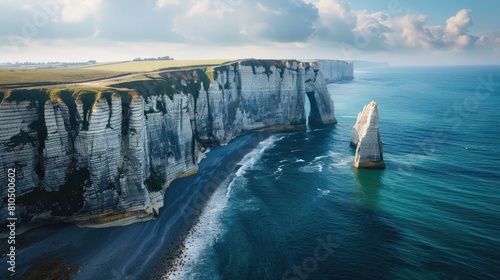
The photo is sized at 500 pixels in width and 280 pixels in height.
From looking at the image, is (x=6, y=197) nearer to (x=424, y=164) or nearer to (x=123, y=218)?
(x=123, y=218)

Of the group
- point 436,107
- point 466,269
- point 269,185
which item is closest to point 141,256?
point 269,185

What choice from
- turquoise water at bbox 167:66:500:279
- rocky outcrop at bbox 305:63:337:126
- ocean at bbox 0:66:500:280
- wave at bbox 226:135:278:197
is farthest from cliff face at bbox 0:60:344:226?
rocky outcrop at bbox 305:63:337:126

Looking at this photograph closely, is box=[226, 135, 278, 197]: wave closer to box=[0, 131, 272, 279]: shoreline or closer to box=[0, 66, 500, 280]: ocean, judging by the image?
box=[0, 66, 500, 280]: ocean

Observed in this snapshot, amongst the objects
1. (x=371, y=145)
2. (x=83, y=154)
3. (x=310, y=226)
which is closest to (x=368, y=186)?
(x=371, y=145)

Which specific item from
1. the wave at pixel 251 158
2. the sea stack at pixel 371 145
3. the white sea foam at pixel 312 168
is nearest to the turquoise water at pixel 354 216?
the wave at pixel 251 158

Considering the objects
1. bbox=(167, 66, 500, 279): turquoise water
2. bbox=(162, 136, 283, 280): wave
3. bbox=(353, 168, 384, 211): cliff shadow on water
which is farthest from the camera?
bbox=(353, 168, 384, 211): cliff shadow on water

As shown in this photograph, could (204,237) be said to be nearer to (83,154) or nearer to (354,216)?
(83,154)

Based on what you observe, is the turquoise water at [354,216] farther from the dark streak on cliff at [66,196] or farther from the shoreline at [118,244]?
the dark streak on cliff at [66,196]

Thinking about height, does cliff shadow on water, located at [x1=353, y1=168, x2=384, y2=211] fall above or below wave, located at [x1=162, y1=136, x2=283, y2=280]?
above
